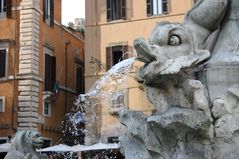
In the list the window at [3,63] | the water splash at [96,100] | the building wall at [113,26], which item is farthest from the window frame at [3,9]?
the water splash at [96,100]

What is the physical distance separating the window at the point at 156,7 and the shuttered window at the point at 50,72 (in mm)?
5683

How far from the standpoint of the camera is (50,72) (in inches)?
1075

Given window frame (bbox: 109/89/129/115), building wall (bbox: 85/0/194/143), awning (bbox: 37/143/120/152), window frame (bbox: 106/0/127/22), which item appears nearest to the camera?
awning (bbox: 37/143/120/152)

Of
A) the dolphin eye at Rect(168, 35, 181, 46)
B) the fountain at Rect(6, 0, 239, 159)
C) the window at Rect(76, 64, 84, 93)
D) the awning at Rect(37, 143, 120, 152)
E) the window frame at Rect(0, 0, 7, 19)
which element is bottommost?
the awning at Rect(37, 143, 120, 152)

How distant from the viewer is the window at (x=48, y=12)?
88.7 ft

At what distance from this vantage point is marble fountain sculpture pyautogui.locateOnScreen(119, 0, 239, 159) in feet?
11.3

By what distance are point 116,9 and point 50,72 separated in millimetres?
4639

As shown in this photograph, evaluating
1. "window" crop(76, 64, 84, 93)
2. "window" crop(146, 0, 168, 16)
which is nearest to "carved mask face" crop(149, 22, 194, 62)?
"window" crop(146, 0, 168, 16)

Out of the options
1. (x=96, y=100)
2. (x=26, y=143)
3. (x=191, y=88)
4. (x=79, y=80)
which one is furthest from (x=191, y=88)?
(x=79, y=80)

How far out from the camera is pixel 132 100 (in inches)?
928

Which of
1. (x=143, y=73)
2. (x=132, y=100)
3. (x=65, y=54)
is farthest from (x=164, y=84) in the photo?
(x=65, y=54)

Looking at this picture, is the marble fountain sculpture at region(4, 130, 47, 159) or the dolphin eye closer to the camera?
the dolphin eye

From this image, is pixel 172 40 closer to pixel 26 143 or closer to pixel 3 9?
pixel 26 143

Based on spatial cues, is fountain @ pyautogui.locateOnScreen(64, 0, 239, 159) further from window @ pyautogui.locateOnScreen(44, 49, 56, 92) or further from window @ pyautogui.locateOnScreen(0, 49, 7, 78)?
window @ pyautogui.locateOnScreen(44, 49, 56, 92)
